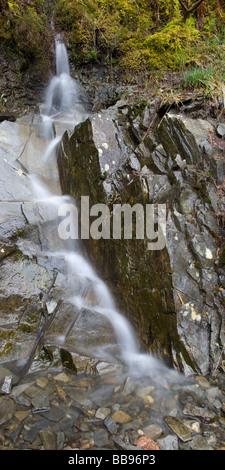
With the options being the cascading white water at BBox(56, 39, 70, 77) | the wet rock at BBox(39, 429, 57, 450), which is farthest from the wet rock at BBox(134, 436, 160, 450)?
the cascading white water at BBox(56, 39, 70, 77)

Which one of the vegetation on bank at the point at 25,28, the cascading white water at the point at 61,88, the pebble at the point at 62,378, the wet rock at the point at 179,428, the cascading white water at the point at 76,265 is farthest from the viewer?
the cascading white water at the point at 61,88

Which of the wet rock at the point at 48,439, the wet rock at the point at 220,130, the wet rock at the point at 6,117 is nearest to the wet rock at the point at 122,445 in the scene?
the wet rock at the point at 48,439

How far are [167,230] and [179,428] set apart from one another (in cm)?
200

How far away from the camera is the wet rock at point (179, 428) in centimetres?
251

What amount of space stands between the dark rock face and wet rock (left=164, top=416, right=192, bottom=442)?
1.97 feet

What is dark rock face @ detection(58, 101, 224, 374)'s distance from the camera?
10.9 ft

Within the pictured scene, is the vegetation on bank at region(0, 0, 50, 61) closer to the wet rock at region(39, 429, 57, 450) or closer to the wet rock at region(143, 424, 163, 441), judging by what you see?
the wet rock at region(39, 429, 57, 450)

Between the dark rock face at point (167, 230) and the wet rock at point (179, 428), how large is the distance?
600 millimetres

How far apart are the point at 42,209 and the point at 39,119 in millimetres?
2759

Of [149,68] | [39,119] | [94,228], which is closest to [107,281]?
[94,228]

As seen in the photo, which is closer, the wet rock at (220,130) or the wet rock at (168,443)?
the wet rock at (168,443)

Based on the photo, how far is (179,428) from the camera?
2.60 metres

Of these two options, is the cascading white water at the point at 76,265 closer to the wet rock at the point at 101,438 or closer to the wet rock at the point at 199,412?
the wet rock at the point at 199,412

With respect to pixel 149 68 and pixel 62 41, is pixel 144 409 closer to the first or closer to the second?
pixel 149 68
